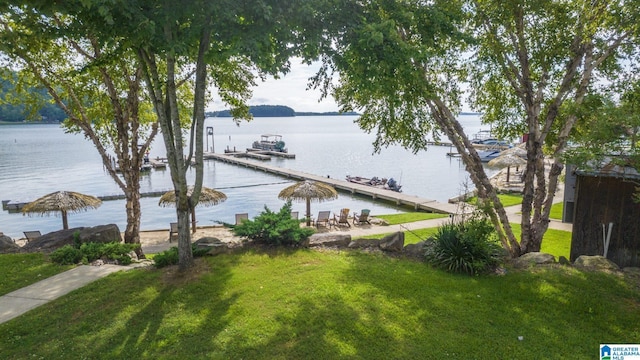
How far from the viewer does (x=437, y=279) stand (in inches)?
268

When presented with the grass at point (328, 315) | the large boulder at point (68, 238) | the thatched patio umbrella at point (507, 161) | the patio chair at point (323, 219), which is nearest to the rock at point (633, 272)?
the grass at point (328, 315)

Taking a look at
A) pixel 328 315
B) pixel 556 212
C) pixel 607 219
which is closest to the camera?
pixel 328 315

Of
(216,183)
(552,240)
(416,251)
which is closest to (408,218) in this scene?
(552,240)

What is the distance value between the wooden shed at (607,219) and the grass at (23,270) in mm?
11601

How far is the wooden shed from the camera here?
9383mm

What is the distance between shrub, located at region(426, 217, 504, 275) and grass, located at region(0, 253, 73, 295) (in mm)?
7420

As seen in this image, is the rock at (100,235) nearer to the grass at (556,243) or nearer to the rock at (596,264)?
the rock at (596,264)

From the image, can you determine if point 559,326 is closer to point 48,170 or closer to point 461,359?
point 461,359

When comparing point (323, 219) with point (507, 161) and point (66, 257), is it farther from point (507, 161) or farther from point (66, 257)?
point (507, 161)

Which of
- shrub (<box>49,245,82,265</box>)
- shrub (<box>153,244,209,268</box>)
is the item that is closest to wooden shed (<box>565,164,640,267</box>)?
shrub (<box>153,244,209,268</box>)

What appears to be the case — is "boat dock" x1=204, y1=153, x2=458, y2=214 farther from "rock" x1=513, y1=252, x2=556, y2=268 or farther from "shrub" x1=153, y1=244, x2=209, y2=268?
A: "shrub" x1=153, y1=244, x2=209, y2=268

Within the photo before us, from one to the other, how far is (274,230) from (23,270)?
196 inches

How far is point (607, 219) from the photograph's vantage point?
9.75 meters

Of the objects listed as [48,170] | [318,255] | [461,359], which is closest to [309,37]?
[318,255]
